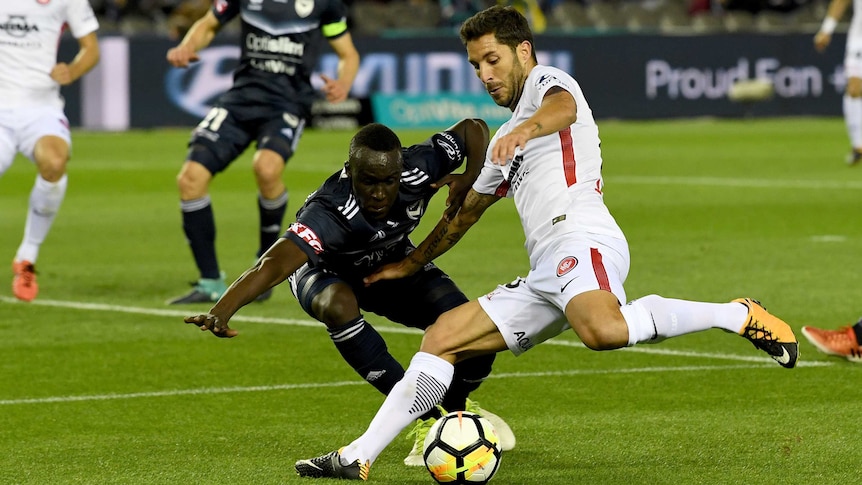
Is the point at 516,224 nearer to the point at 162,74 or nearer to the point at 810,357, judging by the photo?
the point at 810,357

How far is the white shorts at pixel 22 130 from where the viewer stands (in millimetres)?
9961

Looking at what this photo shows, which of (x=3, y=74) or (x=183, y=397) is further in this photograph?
(x=3, y=74)

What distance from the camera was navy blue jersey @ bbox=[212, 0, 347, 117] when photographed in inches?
399

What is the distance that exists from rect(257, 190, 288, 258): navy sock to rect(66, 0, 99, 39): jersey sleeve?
1557 mm

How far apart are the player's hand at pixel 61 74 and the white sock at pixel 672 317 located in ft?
18.2

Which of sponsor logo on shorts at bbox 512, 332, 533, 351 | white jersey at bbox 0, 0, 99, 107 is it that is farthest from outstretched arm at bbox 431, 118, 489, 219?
white jersey at bbox 0, 0, 99, 107

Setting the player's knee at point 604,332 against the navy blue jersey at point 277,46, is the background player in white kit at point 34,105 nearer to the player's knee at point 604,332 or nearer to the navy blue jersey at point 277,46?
the navy blue jersey at point 277,46

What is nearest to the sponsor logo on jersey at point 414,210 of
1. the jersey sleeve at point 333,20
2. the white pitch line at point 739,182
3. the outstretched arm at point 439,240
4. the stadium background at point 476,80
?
the outstretched arm at point 439,240

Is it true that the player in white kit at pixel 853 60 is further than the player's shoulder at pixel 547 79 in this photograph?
Yes

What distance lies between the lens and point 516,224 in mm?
14016

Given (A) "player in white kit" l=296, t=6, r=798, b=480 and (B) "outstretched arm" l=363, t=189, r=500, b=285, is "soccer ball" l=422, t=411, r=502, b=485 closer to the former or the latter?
(A) "player in white kit" l=296, t=6, r=798, b=480

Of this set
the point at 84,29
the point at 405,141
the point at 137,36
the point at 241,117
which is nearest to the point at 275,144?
the point at 241,117

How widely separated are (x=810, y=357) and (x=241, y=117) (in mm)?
4026

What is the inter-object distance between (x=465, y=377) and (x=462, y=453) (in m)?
0.81
